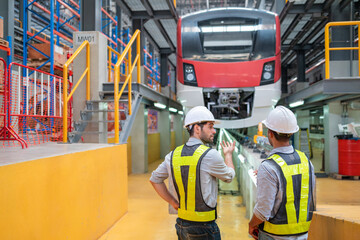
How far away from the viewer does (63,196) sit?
2.84 metres

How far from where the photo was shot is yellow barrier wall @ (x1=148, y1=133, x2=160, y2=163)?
1152cm

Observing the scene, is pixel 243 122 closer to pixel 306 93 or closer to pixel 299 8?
pixel 306 93

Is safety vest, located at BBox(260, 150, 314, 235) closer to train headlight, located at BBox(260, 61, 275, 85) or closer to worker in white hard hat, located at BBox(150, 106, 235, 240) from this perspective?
worker in white hard hat, located at BBox(150, 106, 235, 240)

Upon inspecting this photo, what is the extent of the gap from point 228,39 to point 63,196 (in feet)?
16.0

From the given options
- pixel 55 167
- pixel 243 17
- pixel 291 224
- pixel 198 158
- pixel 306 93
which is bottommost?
pixel 291 224

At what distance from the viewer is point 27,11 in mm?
8844

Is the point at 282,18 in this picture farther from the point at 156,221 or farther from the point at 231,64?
the point at 156,221

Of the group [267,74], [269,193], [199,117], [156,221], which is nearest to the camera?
[269,193]

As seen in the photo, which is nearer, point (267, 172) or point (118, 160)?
point (267, 172)

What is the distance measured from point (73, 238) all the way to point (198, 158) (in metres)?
1.94

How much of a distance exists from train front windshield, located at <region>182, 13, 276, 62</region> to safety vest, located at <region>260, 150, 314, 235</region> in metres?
4.59

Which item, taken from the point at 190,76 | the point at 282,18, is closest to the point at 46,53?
the point at 190,76

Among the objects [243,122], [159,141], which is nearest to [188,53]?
[243,122]

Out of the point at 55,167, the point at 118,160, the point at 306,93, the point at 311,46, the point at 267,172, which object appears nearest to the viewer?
the point at 267,172
